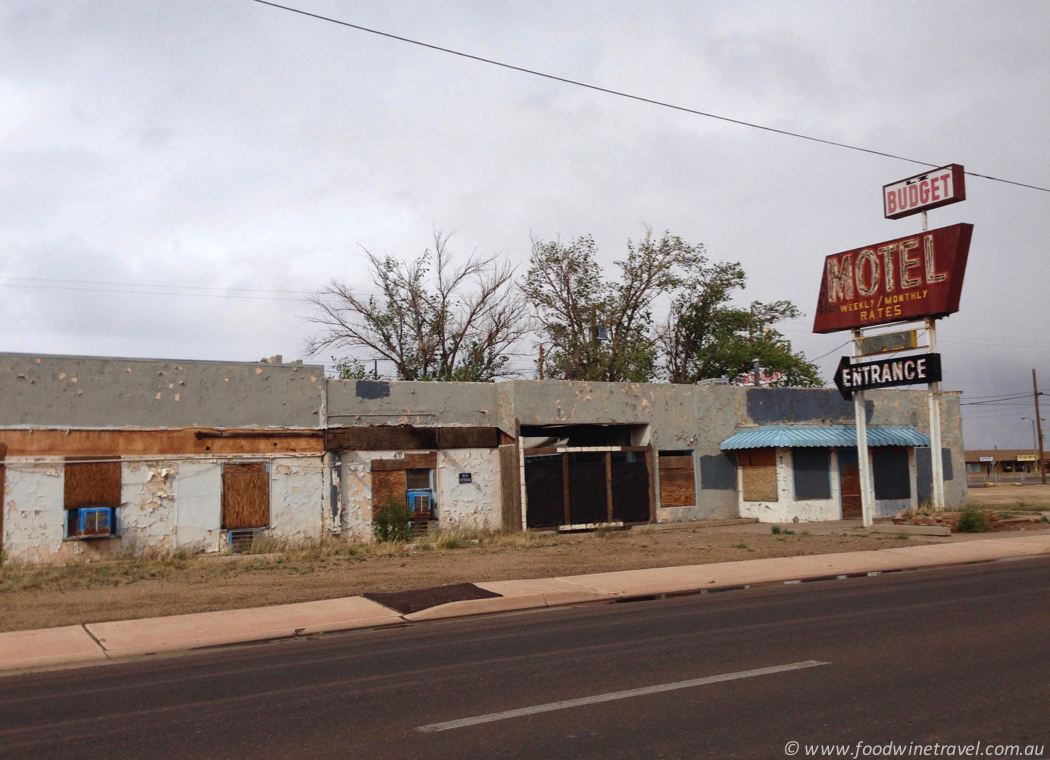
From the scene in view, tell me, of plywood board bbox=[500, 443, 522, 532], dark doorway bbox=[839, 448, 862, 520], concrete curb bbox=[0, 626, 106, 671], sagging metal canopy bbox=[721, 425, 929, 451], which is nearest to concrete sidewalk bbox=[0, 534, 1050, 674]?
concrete curb bbox=[0, 626, 106, 671]

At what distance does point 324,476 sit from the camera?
72.7 feet

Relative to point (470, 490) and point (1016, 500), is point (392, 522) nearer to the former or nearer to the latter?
point (470, 490)

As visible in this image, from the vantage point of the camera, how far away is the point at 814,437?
88.5 ft

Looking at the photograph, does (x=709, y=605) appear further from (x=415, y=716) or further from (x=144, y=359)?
(x=144, y=359)

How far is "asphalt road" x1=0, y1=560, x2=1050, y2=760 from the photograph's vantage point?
594 cm

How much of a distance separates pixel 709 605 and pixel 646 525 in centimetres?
1349

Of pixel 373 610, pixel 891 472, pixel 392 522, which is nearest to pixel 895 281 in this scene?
pixel 891 472

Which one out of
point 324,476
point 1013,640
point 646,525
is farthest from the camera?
point 646,525

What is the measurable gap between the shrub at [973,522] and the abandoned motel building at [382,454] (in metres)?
4.64

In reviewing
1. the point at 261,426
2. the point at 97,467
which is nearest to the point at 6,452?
the point at 97,467

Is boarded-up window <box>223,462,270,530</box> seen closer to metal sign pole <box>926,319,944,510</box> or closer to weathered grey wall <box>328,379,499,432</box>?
weathered grey wall <box>328,379,499,432</box>

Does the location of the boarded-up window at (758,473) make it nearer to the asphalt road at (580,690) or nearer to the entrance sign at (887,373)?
the entrance sign at (887,373)

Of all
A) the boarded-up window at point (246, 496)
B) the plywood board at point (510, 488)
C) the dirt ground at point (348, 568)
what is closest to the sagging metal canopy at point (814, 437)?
the dirt ground at point (348, 568)

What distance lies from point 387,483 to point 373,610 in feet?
35.7
